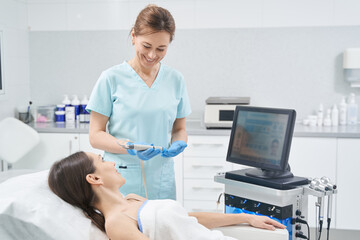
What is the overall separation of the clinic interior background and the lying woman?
2.13 metres

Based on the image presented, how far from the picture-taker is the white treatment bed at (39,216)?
1407 millimetres

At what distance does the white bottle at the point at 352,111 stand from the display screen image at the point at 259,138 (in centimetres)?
206

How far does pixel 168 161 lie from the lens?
2.19m

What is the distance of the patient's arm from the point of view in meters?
1.69

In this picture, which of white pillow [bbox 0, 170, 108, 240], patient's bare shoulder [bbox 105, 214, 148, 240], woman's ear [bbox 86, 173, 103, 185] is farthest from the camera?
woman's ear [bbox 86, 173, 103, 185]

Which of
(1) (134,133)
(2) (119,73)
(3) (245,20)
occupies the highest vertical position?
(3) (245,20)

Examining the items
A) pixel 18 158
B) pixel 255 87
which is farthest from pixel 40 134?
pixel 255 87

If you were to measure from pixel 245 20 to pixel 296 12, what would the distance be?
410mm

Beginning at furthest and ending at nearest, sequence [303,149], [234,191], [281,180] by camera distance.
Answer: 1. [303,149]
2. [234,191]
3. [281,180]

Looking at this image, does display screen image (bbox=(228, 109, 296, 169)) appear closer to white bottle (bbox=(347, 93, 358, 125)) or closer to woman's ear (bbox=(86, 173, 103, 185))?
woman's ear (bbox=(86, 173, 103, 185))

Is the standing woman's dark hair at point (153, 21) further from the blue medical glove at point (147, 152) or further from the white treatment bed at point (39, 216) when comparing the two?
the white treatment bed at point (39, 216)

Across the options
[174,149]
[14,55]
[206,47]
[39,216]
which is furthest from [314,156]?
[14,55]

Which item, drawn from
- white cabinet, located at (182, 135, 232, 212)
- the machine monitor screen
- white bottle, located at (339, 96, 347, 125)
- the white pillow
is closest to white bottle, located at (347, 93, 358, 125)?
white bottle, located at (339, 96, 347, 125)

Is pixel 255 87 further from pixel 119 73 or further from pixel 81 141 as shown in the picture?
pixel 119 73
